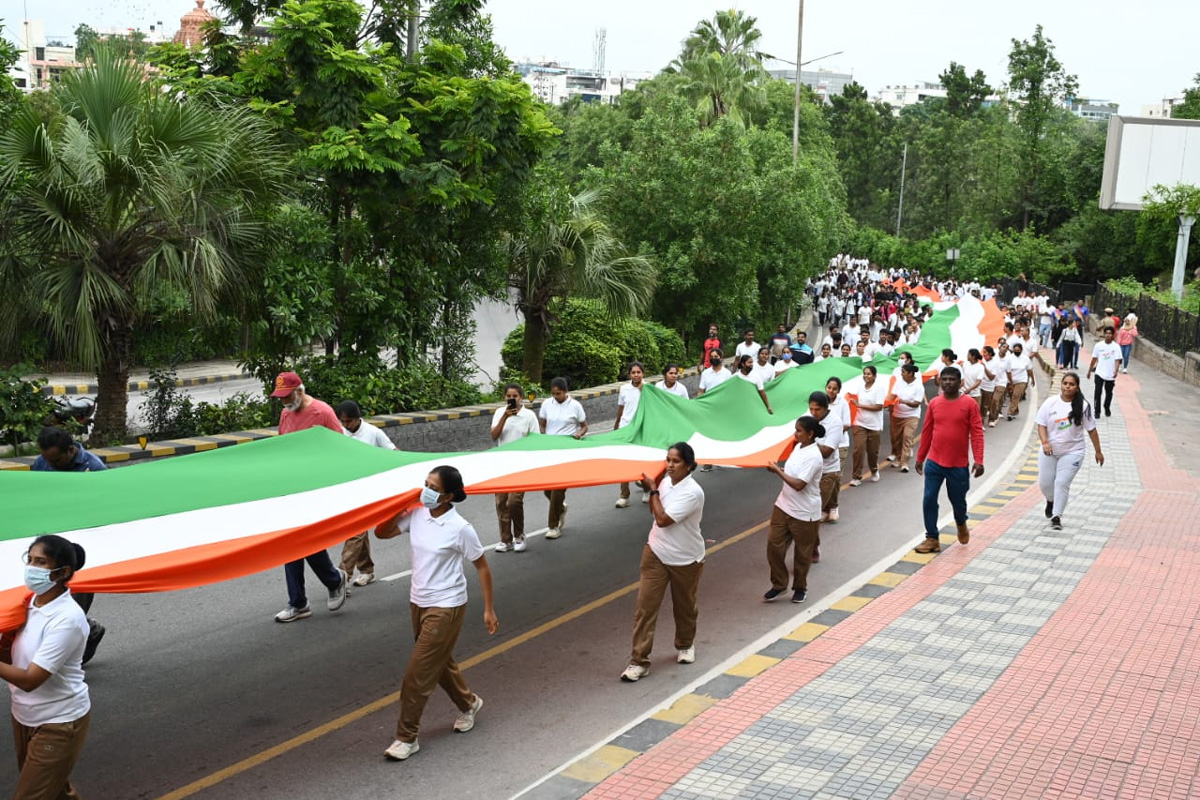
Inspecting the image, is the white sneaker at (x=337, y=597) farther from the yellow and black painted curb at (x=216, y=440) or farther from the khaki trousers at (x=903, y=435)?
the khaki trousers at (x=903, y=435)

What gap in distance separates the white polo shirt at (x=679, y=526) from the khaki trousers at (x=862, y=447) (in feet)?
25.4

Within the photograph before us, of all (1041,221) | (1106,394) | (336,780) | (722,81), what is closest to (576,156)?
(722,81)

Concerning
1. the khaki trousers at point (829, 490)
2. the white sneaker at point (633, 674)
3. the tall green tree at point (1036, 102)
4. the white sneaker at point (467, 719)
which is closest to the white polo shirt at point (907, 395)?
the khaki trousers at point (829, 490)

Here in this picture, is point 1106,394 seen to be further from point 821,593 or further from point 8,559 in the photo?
point 8,559

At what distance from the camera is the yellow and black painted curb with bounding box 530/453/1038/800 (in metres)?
Answer: 6.91

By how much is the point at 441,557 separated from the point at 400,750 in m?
1.18

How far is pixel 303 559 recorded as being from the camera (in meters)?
9.51

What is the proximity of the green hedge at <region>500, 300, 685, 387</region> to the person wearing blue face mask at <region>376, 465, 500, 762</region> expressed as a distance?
48.5 ft

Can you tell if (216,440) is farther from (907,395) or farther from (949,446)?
(907,395)

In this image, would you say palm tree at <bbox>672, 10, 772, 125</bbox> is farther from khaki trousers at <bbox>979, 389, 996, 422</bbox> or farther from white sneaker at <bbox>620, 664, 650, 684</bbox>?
white sneaker at <bbox>620, 664, 650, 684</bbox>

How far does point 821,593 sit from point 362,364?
8654 mm

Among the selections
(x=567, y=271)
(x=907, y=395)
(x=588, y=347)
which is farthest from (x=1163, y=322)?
(x=567, y=271)

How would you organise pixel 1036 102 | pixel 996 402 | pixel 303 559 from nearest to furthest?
1. pixel 303 559
2. pixel 996 402
3. pixel 1036 102

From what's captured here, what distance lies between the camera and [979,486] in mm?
16172
